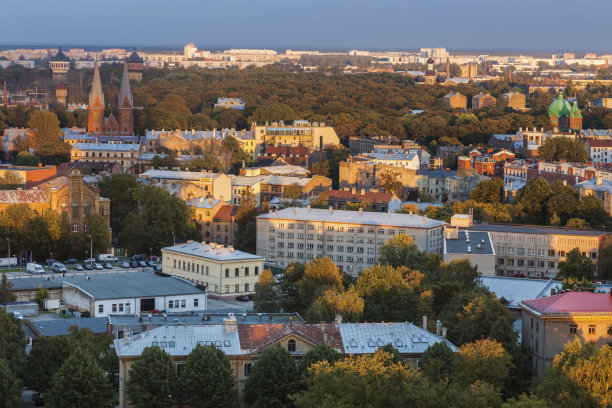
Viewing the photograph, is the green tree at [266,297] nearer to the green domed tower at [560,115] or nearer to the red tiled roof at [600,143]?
the red tiled roof at [600,143]

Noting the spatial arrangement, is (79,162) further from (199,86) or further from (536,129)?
(199,86)

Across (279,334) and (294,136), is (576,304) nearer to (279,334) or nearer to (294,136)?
(279,334)

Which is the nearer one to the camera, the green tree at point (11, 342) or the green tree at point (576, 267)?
the green tree at point (11, 342)

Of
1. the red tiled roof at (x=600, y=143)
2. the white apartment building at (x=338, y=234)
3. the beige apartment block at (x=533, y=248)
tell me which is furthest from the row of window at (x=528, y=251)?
the red tiled roof at (x=600, y=143)

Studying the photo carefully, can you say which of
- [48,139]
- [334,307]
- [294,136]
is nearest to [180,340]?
[334,307]

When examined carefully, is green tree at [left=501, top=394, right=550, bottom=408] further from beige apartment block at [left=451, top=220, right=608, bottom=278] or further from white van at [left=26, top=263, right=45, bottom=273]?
white van at [left=26, top=263, right=45, bottom=273]

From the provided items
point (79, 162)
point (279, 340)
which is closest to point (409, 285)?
point (279, 340)

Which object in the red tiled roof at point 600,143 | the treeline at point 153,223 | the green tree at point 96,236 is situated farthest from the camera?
the red tiled roof at point 600,143
